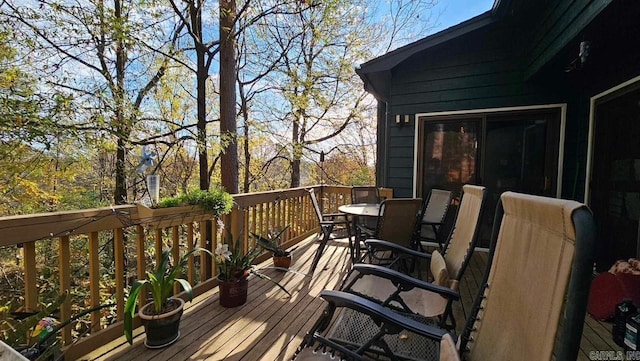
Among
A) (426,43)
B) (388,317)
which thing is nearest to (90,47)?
(426,43)

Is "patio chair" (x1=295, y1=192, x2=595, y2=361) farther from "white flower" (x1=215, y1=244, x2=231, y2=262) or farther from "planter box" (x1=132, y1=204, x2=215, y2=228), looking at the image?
"planter box" (x1=132, y1=204, x2=215, y2=228)

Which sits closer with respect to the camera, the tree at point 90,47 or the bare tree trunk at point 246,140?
the tree at point 90,47

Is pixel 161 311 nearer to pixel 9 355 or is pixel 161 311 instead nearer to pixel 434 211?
pixel 9 355

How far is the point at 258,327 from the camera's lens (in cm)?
234

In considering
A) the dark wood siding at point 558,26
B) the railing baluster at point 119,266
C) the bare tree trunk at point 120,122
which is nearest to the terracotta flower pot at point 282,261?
the railing baluster at point 119,266

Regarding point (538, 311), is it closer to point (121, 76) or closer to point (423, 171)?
point (423, 171)

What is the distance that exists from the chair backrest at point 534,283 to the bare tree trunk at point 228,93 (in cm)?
496

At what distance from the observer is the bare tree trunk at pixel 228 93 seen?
5363 millimetres

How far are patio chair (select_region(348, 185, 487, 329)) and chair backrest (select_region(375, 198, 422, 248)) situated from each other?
58 centimetres

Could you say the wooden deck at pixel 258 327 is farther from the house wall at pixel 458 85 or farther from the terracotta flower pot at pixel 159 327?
the house wall at pixel 458 85

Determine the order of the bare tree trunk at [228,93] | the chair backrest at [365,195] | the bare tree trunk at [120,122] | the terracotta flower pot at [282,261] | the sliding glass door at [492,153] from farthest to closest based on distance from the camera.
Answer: the bare tree trunk at [120,122]
the bare tree trunk at [228,93]
the chair backrest at [365,195]
the sliding glass door at [492,153]
the terracotta flower pot at [282,261]

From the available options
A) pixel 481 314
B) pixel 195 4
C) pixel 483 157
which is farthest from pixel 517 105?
pixel 195 4

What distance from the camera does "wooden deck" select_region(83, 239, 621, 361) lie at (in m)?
2.00

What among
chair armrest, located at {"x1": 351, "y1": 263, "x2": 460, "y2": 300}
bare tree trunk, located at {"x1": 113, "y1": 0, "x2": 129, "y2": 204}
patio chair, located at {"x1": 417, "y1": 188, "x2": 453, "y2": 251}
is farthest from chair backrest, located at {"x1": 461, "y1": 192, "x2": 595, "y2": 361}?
bare tree trunk, located at {"x1": 113, "y1": 0, "x2": 129, "y2": 204}
